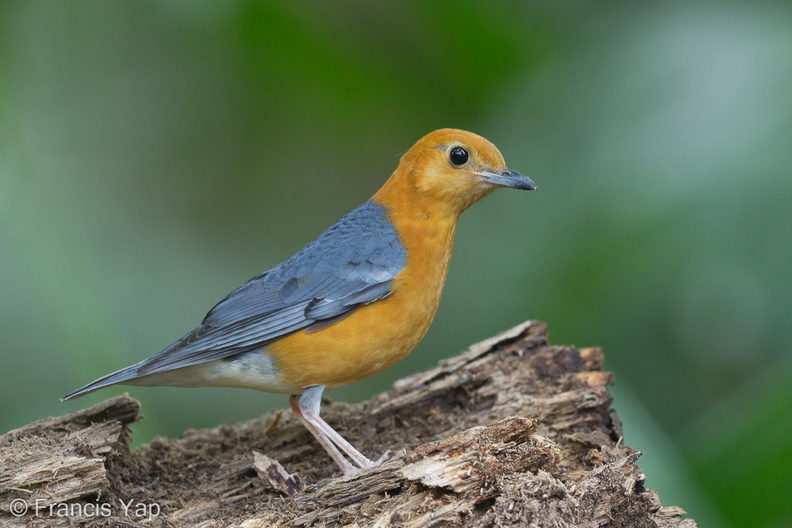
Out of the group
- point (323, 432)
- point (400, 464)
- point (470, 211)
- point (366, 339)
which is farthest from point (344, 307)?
point (470, 211)

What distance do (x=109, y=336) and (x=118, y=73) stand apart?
2.97 m

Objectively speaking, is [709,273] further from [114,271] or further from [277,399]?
[114,271]

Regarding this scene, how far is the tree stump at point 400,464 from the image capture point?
4.13 m

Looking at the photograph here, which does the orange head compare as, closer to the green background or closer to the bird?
the bird

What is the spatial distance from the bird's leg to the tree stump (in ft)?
0.52

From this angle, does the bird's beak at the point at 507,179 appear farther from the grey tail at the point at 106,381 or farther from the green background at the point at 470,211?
the grey tail at the point at 106,381

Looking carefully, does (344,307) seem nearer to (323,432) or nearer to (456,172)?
(323,432)

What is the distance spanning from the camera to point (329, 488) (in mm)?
4402

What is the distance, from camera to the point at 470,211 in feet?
29.2

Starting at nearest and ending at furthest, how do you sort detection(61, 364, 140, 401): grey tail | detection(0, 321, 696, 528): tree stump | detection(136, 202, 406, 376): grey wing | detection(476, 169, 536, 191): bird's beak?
detection(0, 321, 696, 528): tree stump < detection(61, 364, 140, 401): grey tail < detection(136, 202, 406, 376): grey wing < detection(476, 169, 536, 191): bird's beak

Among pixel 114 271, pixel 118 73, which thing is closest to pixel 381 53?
pixel 118 73

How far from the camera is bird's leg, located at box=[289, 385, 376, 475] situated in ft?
17.3

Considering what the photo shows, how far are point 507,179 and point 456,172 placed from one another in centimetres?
36

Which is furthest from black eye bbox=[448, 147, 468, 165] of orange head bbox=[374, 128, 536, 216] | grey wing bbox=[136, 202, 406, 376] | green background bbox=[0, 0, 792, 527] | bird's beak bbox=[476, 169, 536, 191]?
green background bbox=[0, 0, 792, 527]
